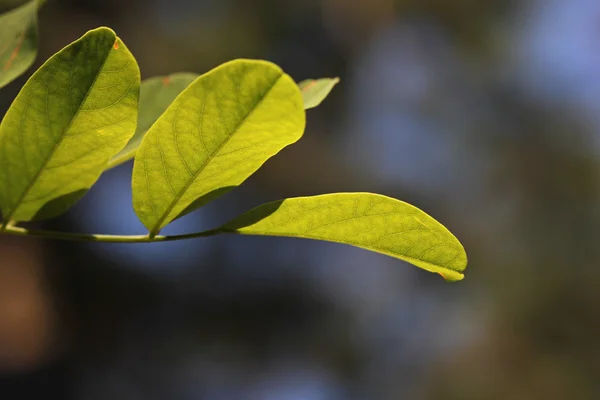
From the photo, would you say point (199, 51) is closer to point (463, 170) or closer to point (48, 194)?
point (463, 170)

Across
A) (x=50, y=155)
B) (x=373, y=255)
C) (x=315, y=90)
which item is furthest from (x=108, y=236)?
(x=373, y=255)

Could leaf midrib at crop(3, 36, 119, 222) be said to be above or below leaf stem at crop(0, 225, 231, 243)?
above

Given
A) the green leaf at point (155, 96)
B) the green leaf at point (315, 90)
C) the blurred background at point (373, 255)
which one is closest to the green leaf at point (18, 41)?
the green leaf at point (155, 96)

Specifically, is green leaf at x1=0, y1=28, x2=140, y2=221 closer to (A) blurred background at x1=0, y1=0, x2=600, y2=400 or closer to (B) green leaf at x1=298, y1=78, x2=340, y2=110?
(B) green leaf at x1=298, y1=78, x2=340, y2=110

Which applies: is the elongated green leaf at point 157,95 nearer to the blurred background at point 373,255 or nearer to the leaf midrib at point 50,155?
the leaf midrib at point 50,155

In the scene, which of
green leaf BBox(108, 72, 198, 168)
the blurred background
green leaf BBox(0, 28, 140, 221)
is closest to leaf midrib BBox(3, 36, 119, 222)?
green leaf BBox(0, 28, 140, 221)
